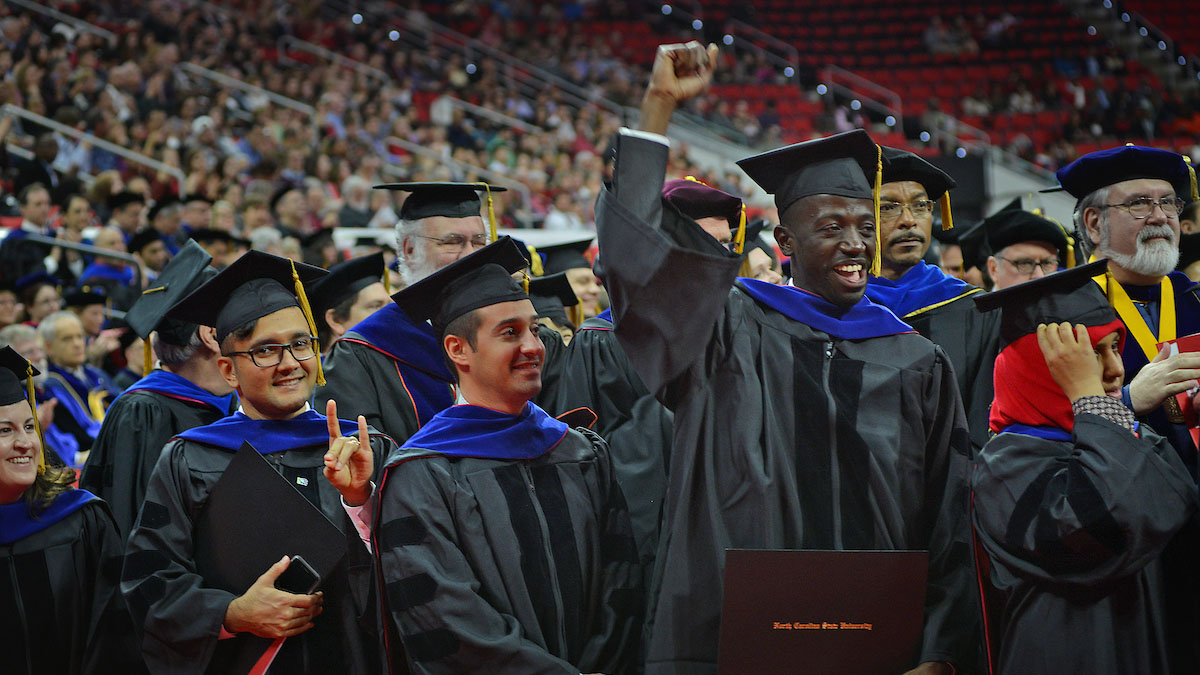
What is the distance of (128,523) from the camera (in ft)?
11.9

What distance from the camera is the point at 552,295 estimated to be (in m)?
4.73

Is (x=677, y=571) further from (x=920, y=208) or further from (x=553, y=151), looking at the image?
(x=553, y=151)

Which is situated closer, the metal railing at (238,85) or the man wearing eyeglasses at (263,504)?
the man wearing eyeglasses at (263,504)

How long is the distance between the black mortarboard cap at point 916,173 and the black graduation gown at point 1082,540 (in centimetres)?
136

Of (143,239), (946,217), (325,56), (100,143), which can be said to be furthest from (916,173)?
(325,56)

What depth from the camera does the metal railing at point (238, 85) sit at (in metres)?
13.4

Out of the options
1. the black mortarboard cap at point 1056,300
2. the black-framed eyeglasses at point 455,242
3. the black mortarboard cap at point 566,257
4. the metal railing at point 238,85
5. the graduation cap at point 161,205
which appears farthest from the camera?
the metal railing at point 238,85

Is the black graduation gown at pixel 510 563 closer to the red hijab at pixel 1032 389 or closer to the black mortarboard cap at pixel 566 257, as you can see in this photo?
the red hijab at pixel 1032 389

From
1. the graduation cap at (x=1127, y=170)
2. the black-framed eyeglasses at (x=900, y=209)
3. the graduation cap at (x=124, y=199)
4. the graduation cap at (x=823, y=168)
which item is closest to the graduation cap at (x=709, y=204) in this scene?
the black-framed eyeglasses at (x=900, y=209)

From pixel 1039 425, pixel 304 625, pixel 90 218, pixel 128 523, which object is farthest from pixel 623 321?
pixel 90 218

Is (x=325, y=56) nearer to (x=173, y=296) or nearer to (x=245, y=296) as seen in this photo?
(x=173, y=296)

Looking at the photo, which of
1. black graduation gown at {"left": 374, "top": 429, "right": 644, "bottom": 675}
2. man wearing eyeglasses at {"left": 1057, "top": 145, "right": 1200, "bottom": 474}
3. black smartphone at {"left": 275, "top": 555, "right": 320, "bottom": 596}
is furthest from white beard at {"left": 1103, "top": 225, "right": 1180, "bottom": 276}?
black smartphone at {"left": 275, "top": 555, "right": 320, "bottom": 596}

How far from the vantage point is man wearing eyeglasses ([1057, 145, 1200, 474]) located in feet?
11.0

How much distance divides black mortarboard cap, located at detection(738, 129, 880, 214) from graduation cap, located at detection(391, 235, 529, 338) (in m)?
0.69
